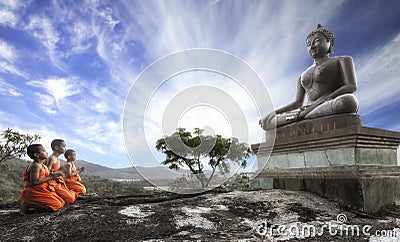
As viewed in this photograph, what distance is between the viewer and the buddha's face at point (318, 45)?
6.19m

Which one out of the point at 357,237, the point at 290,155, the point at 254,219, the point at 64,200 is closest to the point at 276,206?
the point at 254,219

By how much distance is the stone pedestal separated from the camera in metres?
4.62

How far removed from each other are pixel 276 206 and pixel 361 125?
84.7 inches

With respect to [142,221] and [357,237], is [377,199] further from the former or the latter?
[142,221]

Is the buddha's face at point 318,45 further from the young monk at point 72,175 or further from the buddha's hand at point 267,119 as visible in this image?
the young monk at point 72,175

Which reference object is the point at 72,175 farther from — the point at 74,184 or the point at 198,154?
the point at 198,154

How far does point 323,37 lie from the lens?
6207mm

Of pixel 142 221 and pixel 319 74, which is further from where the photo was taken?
pixel 319 74

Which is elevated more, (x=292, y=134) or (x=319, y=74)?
(x=319, y=74)

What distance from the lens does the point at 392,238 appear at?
3.18m

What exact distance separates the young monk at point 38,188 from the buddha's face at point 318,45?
223 inches

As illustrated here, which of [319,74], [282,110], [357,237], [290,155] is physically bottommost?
[357,237]

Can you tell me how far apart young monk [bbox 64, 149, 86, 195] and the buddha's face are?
5466 millimetres

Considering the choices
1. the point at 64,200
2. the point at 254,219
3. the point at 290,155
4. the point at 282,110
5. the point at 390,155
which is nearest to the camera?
the point at 254,219
